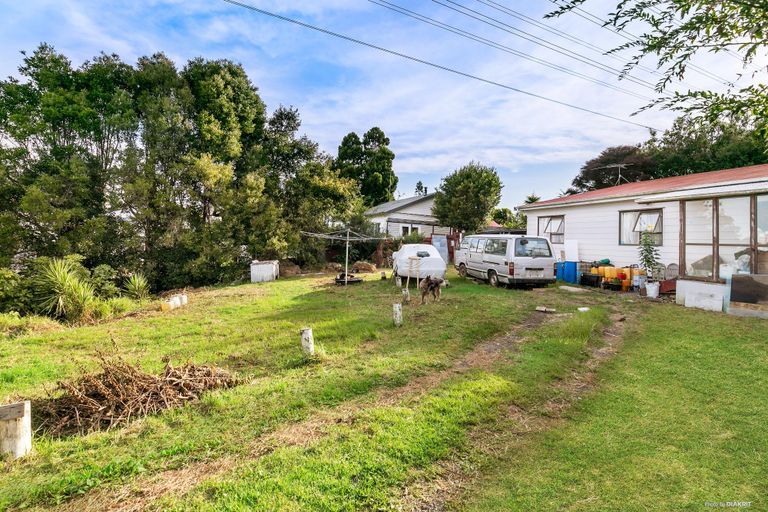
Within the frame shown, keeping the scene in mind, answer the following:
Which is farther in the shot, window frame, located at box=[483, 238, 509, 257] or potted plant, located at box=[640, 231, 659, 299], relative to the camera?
window frame, located at box=[483, 238, 509, 257]

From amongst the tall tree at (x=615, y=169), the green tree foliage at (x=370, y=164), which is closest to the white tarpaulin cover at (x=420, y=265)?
the tall tree at (x=615, y=169)

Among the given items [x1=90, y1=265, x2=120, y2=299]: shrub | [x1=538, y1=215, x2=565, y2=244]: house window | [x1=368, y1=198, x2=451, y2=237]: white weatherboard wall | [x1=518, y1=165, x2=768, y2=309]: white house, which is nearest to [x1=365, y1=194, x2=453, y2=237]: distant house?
[x1=368, y1=198, x2=451, y2=237]: white weatherboard wall

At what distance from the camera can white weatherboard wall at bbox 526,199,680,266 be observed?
11.3 m

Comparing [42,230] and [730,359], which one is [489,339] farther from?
[42,230]

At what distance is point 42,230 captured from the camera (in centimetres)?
1315

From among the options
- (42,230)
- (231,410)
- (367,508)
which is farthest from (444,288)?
(42,230)

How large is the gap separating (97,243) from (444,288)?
13889mm

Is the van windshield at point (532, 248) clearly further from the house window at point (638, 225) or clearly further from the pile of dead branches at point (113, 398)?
the pile of dead branches at point (113, 398)

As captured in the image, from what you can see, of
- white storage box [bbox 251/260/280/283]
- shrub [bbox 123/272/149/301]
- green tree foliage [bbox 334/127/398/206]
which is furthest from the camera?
green tree foliage [bbox 334/127/398/206]

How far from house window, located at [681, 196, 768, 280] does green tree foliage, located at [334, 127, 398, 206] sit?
27365mm

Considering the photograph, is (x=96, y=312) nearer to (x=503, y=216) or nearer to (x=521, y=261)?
(x=521, y=261)

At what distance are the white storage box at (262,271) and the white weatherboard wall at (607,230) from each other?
13239 mm

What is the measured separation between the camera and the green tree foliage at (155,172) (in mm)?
13383

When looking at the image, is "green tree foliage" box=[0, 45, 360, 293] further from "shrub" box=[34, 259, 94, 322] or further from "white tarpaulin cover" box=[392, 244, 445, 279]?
"white tarpaulin cover" box=[392, 244, 445, 279]
